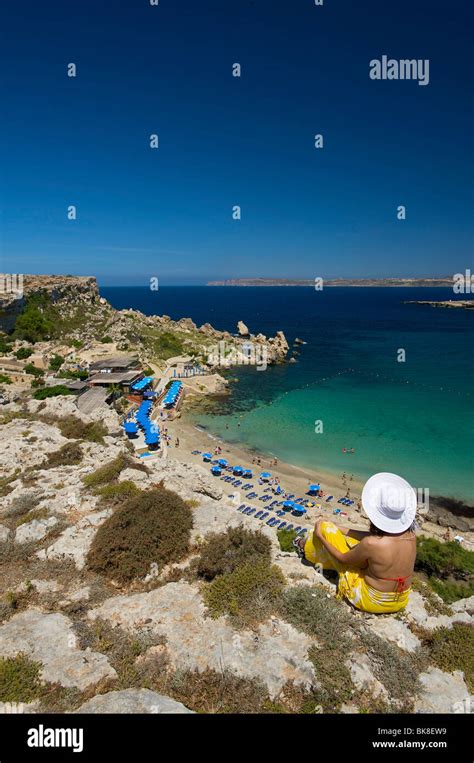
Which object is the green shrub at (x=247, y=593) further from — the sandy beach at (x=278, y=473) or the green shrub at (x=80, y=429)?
the sandy beach at (x=278, y=473)

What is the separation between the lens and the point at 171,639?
661 cm

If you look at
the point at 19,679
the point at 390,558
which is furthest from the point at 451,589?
the point at 19,679

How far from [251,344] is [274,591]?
227ft

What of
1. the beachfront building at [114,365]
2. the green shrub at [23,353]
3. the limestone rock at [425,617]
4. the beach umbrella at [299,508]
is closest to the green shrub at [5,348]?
the green shrub at [23,353]

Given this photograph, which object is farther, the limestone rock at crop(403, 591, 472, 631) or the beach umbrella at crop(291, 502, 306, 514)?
the beach umbrella at crop(291, 502, 306, 514)

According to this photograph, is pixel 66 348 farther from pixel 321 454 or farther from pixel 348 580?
pixel 348 580

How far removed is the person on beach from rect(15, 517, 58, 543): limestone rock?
7.87m

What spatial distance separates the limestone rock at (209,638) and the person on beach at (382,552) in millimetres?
1361

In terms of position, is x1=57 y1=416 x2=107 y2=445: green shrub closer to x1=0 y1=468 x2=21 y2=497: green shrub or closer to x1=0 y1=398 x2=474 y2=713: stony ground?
x1=0 y1=468 x2=21 y2=497: green shrub

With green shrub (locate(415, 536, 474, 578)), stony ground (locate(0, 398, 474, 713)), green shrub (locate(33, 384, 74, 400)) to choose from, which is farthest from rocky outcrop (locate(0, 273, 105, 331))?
green shrub (locate(415, 536, 474, 578))

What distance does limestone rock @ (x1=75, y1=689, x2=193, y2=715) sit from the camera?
5047mm

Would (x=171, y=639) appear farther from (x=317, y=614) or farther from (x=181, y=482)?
(x=181, y=482)

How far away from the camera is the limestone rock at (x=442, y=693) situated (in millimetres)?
5508
